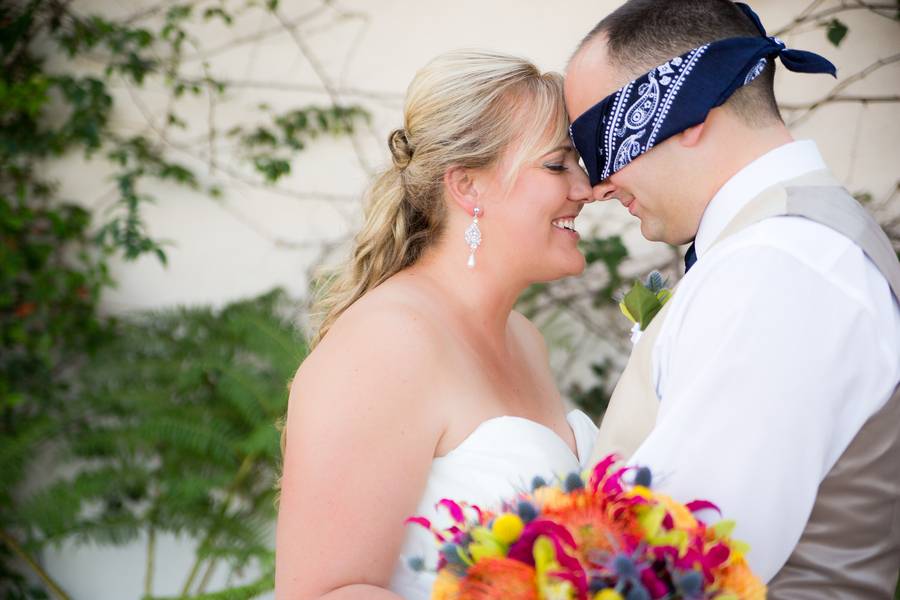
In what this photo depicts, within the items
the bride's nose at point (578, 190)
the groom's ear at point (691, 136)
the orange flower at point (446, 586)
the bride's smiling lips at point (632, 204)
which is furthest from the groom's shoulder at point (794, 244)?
the bride's nose at point (578, 190)

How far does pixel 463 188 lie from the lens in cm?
288

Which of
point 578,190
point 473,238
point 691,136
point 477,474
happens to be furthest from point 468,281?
point 691,136

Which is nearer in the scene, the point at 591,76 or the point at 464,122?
the point at 591,76

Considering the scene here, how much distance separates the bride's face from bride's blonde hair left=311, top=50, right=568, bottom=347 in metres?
0.05

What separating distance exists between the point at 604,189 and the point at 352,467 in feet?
3.31

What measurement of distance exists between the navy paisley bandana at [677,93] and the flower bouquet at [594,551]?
938 millimetres

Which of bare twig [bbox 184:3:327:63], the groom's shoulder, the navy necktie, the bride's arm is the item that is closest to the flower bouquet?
the groom's shoulder

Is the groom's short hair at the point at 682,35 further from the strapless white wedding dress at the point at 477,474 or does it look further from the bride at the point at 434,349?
the strapless white wedding dress at the point at 477,474

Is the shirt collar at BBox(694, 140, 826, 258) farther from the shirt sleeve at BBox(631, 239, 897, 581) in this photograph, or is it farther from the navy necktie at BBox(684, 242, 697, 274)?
the shirt sleeve at BBox(631, 239, 897, 581)

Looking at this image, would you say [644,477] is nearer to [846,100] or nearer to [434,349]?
[434,349]

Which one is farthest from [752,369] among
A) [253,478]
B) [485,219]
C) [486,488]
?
[253,478]

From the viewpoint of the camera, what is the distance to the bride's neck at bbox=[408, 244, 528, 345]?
115 inches

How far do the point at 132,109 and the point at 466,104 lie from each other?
11.1 ft

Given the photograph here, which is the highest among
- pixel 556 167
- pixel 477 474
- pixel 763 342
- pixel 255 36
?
pixel 255 36
